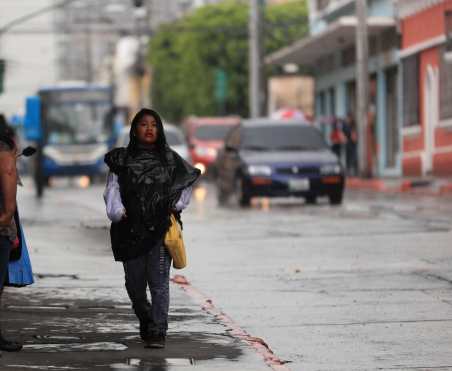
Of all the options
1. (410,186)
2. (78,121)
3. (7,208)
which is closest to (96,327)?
(7,208)

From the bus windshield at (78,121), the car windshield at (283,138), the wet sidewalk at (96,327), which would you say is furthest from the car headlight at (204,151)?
the wet sidewalk at (96,327)

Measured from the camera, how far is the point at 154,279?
31.5 feet

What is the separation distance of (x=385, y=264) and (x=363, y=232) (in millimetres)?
4538

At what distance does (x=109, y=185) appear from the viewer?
9703 mm

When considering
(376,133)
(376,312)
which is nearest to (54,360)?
(376,312)

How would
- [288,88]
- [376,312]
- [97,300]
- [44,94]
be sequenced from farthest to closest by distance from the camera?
[288,88] → [44,94] → [97,300] → [376,312]

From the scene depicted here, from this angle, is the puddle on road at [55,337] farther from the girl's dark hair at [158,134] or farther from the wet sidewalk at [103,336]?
the girl's dark hair at [158,134]

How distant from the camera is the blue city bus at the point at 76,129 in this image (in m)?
52.1

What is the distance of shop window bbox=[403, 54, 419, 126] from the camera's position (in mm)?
42031

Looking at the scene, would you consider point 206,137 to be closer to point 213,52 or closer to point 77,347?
point 213,52

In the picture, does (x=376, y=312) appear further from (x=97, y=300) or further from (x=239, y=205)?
(x=239, y=205)

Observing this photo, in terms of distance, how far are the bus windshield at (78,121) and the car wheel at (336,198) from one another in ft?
85.7

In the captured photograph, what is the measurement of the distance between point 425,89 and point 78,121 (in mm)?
16013

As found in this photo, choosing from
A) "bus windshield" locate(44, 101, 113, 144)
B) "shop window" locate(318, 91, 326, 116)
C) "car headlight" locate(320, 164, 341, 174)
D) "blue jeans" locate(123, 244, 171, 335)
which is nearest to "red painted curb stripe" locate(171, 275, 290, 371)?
"blue jeans" locate(123, 244, 171, 335)
